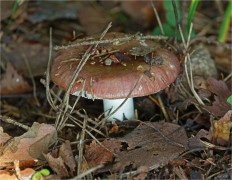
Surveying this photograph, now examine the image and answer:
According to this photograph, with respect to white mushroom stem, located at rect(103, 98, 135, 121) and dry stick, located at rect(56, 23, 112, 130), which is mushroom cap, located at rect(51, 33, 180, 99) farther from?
white mushroom stem, located at rect(103, 98, 135, 121)

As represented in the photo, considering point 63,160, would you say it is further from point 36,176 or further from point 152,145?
point 152,145

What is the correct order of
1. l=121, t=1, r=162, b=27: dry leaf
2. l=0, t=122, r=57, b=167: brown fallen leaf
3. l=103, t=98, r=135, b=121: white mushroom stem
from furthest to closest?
l=121, t=1, r=162, b=27: dry leaf, l=103, t=98, r=135, b=121: white mushroom stem, l=0, t=122, r=57, b=167: brown fallen leaf

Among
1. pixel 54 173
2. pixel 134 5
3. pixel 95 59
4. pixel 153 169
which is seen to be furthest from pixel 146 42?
pixel 134 5

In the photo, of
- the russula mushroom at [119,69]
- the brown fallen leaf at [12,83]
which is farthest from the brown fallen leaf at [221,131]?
the brown fallen leaf at [12,83]

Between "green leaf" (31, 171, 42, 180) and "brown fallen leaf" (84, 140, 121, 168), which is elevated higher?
"brown fallen leaf" (84, 140, 121, 168)

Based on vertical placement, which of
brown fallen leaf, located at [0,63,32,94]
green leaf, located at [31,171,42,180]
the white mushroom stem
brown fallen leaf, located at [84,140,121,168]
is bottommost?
green leaf, located at [31,171,42,180]

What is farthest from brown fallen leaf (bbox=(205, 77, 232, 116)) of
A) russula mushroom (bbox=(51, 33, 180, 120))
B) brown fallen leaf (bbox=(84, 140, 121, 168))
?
brown fallen leaf (bbox=(84, 140, 121, 168))

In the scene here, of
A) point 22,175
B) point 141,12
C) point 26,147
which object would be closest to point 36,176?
point 22,175
